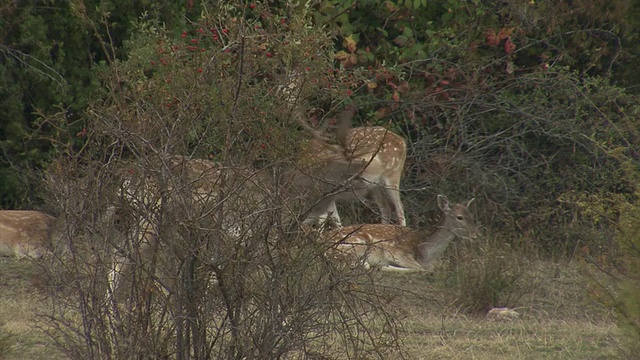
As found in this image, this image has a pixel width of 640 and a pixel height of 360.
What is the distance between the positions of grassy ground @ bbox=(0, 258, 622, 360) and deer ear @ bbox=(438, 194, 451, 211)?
113 centimetres

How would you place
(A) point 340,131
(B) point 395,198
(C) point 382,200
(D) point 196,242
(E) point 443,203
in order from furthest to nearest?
1. (C) point 382,200
2. (B) point 395,198
3. (E) point 443,203
4. (A) point 340,131
5. (D) point 196,242

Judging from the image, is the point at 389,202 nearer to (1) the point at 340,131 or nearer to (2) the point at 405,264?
(2) the point at 405,264

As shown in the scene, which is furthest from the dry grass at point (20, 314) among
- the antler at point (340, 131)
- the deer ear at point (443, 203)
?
the deer ear at point (443, 203)

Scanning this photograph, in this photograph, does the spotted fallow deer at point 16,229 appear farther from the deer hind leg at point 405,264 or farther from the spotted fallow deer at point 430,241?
the deer hind leg at point 405,264

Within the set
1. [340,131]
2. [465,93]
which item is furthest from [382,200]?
[340,131]

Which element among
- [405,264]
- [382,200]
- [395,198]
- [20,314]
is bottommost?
[405,264]

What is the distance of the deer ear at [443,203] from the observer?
12047 mm

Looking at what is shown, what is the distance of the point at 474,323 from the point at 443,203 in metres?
3.37

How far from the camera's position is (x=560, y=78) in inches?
531

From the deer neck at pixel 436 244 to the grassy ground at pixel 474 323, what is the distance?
2.31 feet

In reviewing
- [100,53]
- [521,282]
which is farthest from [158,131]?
[100,53]

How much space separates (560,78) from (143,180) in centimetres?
903

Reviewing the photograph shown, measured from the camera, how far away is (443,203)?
12.2m

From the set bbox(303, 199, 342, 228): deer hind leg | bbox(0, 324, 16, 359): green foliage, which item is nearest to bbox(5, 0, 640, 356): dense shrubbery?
bbox(303, 199, 342, 228): deer hind leg
